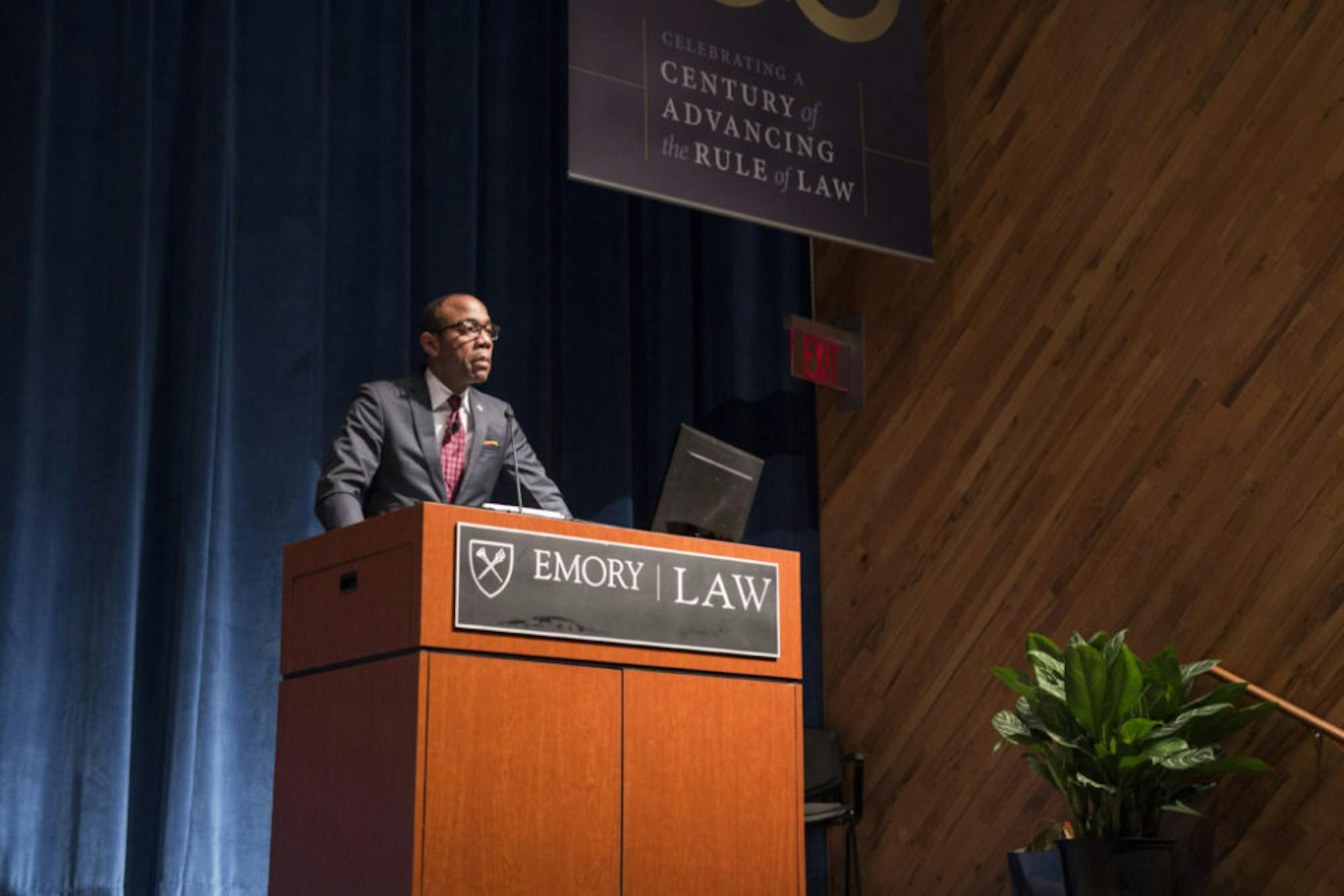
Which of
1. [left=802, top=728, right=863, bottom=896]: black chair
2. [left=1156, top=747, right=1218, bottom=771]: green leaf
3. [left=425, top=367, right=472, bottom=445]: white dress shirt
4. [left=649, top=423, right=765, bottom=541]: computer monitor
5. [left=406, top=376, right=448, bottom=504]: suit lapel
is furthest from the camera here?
[left=802, top=728, right=863, bottom=896]: black chair

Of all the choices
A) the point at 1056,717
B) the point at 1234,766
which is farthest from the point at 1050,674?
the point at 1234,766

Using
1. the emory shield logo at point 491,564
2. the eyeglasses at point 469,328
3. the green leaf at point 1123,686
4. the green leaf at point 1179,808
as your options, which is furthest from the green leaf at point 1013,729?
the emory shield logo at point 491,564

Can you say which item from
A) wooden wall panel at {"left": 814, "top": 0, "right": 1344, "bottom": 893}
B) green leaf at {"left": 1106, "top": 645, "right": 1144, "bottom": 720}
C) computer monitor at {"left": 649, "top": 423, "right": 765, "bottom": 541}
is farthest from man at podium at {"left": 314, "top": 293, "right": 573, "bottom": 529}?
wooden wall panel at {"left": 814, "top": 0, "right": 1344, "bottom": 893}

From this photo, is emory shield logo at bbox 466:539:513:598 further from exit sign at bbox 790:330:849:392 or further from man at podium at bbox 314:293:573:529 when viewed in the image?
exit sign at bbox 790:330:849:392

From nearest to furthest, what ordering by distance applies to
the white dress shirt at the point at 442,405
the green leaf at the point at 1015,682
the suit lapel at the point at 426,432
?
1. the suit lapel at the point at 426,432
2. the white dress shirt at the point at 442,405
3. the green leaf at the point at 1015,682

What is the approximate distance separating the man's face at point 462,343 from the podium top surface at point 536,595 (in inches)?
32.2

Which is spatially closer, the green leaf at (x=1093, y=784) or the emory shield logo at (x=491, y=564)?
the emory shield logo at (x=491, y=564)

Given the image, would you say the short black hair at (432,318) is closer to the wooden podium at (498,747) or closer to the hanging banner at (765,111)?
the hanging banner at (765,111)

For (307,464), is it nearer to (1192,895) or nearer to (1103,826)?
(1103,826)

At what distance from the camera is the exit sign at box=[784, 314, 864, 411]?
5.42m

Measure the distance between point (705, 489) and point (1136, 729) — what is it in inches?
57.1

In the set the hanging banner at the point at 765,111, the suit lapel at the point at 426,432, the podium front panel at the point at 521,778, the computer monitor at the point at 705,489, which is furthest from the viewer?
the hanging banner at the point at 765,111

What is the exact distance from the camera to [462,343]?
3.71 metres

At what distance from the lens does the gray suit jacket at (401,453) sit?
3.49 meters
